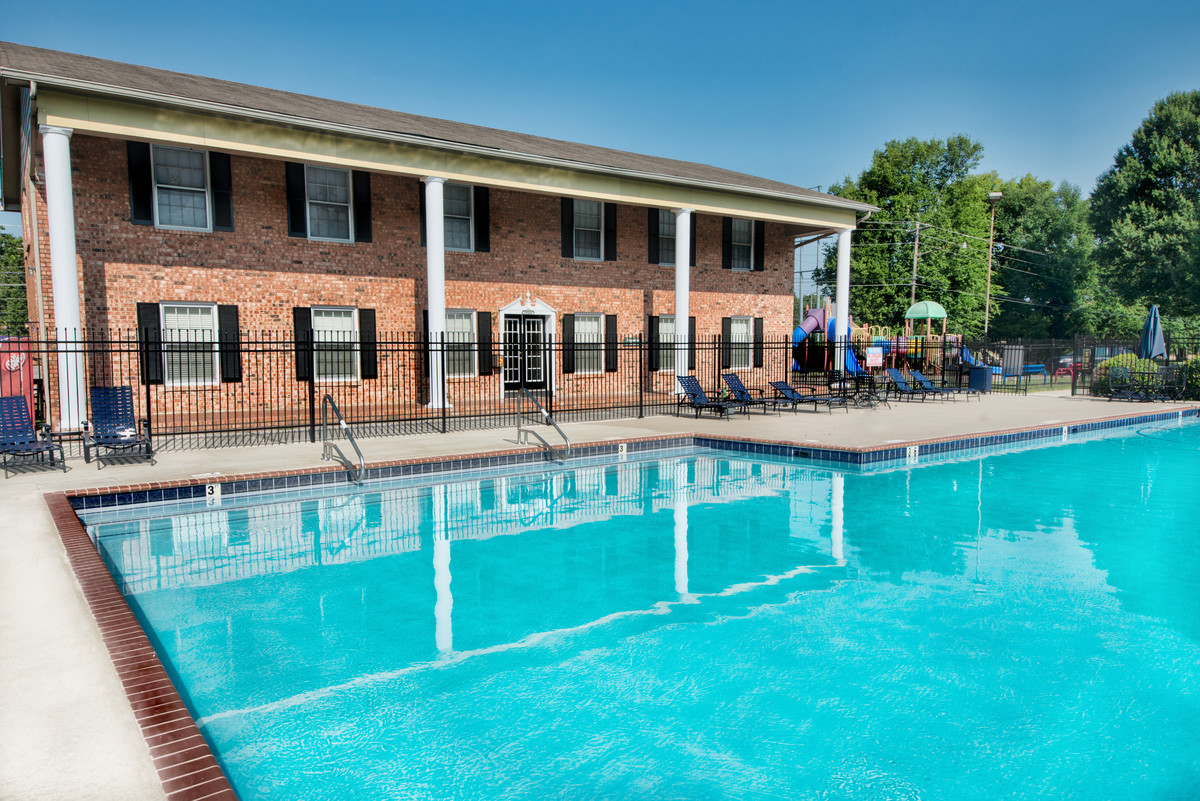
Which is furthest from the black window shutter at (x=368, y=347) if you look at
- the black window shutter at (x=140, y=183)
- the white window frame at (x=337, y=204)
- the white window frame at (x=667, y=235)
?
the white window frame at (x=667, y=235)

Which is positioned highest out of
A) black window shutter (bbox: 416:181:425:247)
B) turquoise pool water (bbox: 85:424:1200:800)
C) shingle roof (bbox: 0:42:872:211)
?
shingle roof (bbox: 0:42:872:211)

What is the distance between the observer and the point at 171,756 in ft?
8.95

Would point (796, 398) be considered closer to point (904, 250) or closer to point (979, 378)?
point (979, 378)

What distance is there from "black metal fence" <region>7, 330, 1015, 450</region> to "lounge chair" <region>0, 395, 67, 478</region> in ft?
3.05

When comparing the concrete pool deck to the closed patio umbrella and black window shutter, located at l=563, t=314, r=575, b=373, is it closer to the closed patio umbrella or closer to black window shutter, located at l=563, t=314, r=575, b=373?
black window shutter, located at l=563, t=314, r=575, b=373

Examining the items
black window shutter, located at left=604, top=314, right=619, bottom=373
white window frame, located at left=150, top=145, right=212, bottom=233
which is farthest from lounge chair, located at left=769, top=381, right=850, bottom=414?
white window frame, located at left=150, top=145, right=212, bottom=233

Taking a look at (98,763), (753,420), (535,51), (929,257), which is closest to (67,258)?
(98,763)

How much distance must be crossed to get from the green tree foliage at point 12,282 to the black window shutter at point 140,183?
40703 millimetres

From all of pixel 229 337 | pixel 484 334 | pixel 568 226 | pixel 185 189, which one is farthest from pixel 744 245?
pixel 185 189

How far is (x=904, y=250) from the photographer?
125ft

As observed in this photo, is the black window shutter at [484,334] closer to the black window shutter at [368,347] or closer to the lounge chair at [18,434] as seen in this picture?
the black window shutter at [368,347]

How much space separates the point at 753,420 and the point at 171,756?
13.5 m

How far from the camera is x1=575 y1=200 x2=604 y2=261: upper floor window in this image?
720 inches

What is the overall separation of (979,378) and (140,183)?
72.3 ft
